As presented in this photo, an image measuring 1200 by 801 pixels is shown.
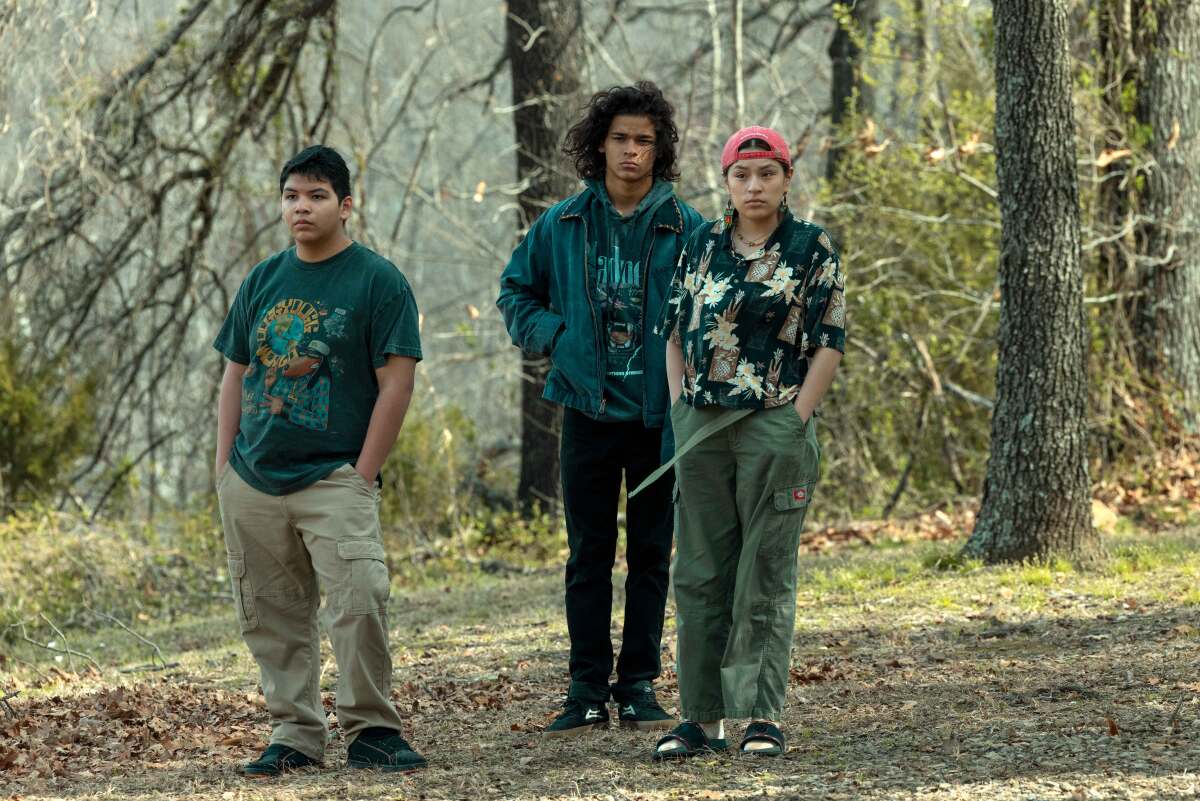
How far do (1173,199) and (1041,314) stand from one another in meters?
3.77

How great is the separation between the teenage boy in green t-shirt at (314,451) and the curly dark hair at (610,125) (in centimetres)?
81

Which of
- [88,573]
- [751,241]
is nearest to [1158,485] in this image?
[751,241]

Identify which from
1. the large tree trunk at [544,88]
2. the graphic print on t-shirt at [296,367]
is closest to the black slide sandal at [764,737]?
the graphic print on t-shirt at [296,367]

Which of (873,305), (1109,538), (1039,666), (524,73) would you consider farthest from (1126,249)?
(1039,666)

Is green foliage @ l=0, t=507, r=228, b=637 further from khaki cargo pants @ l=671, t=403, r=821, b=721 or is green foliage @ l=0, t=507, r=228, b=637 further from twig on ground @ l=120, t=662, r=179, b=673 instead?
khaki cargo pants @ l=671, t=403, r=821, b=721

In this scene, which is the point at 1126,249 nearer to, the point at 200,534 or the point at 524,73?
the point at 524,73

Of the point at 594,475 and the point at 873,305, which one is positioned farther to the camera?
Answer: the point at 873,305

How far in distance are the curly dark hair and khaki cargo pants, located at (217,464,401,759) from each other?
1.33 meters

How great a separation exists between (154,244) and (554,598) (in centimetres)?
486

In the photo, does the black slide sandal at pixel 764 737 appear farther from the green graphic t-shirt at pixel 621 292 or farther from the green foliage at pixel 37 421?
the green foliage at pixel 37 421

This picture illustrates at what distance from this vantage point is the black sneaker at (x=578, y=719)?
4.85 m

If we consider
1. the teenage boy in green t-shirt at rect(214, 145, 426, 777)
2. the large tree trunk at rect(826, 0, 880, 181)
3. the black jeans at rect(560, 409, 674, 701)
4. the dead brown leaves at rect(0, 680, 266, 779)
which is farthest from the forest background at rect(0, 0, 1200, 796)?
the teenage boy in green t-shirt at rect(214, 145, 426, 777)

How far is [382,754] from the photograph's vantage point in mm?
4441

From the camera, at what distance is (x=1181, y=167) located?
35.3 feet
